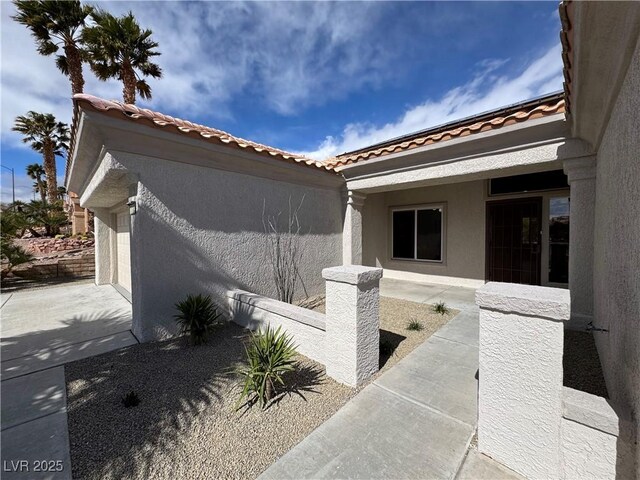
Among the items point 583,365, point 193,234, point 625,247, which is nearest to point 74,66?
point 193,234

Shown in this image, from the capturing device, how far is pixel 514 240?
796 cm

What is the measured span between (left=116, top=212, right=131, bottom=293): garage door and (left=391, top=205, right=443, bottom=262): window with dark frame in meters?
9.00

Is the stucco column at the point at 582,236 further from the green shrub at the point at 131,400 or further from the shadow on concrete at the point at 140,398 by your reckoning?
the green shrub at the point at 131,400

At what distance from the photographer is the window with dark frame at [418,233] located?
9273 millimetres

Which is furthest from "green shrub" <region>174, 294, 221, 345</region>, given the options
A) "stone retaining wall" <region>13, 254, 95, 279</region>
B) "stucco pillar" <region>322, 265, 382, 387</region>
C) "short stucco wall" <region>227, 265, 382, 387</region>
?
"stone retaining wall" <region>13, 254, 95, 279</region>

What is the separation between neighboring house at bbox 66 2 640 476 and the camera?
223cm

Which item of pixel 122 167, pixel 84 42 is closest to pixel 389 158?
pixel 122 167

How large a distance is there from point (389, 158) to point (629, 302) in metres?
5.36

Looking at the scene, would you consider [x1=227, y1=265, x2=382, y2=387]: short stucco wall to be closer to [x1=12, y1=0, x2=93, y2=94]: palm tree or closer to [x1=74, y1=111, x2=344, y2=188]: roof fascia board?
[x1=74, y1=111, x2=344, y2=188]: roof fascia board

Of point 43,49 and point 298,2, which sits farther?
point 43,49

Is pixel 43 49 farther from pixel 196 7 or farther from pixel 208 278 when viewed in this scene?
pixel 208 278

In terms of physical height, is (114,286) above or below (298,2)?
below

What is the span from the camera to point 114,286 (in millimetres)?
8992

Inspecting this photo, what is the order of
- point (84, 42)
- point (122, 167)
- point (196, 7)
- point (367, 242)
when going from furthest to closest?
1. point (84, 42)
2. point (367, 242)
3. point (196, 7)
4. point (122, 167)
